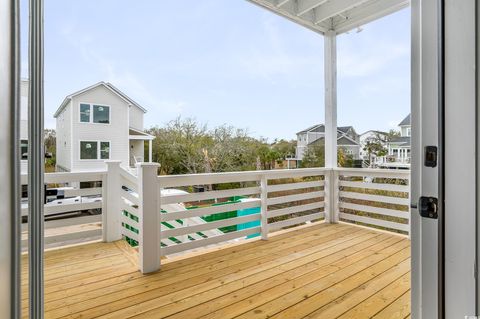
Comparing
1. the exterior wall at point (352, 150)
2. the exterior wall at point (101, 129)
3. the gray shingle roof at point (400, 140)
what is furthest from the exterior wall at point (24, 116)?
the exterior wall at point (352, 150)

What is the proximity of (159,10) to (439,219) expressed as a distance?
3015 millimetres

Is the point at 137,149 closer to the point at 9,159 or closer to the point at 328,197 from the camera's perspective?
the point at 9,159

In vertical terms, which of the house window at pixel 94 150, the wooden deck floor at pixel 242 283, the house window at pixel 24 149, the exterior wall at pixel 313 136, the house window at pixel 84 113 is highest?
the house window at pixel 84 113

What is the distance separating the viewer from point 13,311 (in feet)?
1.91

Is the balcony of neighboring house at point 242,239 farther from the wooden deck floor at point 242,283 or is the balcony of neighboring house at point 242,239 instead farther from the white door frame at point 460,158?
the white door frame at point 460,158

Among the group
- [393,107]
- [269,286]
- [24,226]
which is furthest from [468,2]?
[393,107]

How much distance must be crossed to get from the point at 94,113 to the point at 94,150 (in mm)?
394

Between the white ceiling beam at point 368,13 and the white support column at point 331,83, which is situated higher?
the white ceiling beam at point 368,13

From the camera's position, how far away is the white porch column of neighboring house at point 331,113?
381 centimetres

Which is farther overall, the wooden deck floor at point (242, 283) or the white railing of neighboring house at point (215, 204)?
the white railing of neighboring house at point (215, 204)

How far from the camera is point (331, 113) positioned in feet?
12.5

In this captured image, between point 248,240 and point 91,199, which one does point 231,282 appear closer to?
point 248,240

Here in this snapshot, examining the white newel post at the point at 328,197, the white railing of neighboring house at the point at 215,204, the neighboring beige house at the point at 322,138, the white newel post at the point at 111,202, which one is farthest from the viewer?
the white newel post at the point at 328,197

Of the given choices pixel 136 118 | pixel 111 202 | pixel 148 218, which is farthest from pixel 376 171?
pixel 111 202
